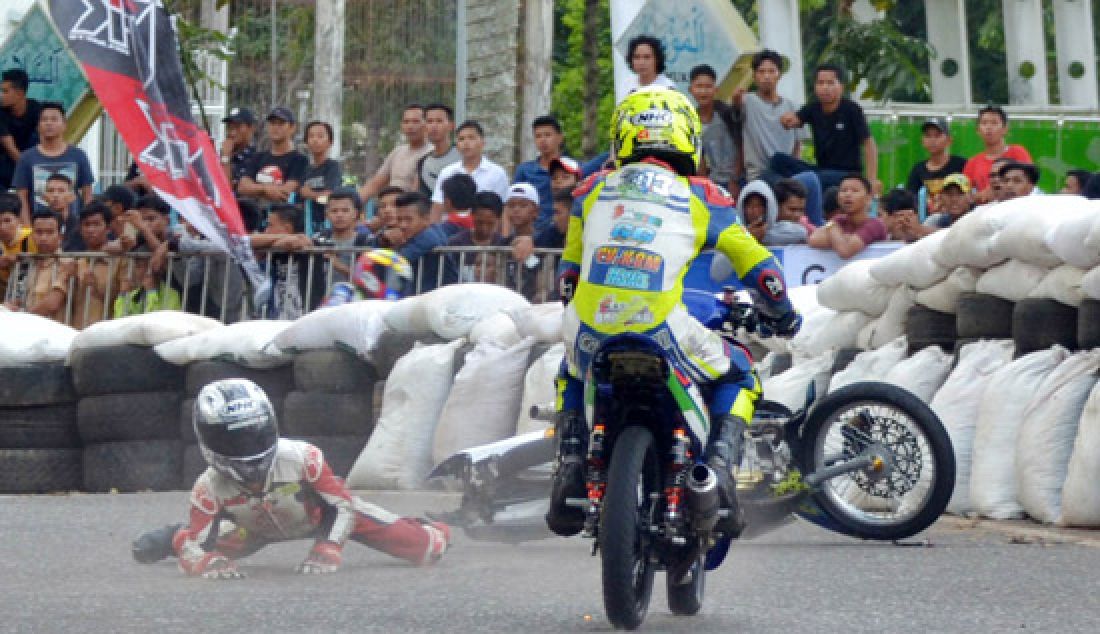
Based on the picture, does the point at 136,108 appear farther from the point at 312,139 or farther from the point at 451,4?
the point at 451,4

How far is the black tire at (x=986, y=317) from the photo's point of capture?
10.8m

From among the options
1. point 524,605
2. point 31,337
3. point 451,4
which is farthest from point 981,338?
point 451,4

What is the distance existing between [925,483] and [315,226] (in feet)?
25.5

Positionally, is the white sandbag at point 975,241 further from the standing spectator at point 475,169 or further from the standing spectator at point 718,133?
the standing spectator at point 475,169

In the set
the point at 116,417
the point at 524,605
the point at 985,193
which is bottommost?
the point at 524,605

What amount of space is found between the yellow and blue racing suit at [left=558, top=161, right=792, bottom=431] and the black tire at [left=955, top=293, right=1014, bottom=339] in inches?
147

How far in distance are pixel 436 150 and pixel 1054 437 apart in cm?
693

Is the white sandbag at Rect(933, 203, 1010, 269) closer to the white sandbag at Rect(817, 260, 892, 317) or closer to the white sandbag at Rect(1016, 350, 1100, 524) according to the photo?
the white sandbag at Rect(817, 260, 892, 317)

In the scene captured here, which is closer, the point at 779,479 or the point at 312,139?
the point at 779,479

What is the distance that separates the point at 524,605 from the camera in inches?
295

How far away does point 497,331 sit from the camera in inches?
507

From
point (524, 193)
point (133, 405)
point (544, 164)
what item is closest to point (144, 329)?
point (133, 405)

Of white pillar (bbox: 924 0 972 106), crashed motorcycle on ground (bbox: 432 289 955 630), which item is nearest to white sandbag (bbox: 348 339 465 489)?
crashed motorcycle on ground (bbox: 432 289 955 630)

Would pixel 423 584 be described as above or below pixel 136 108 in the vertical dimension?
below
